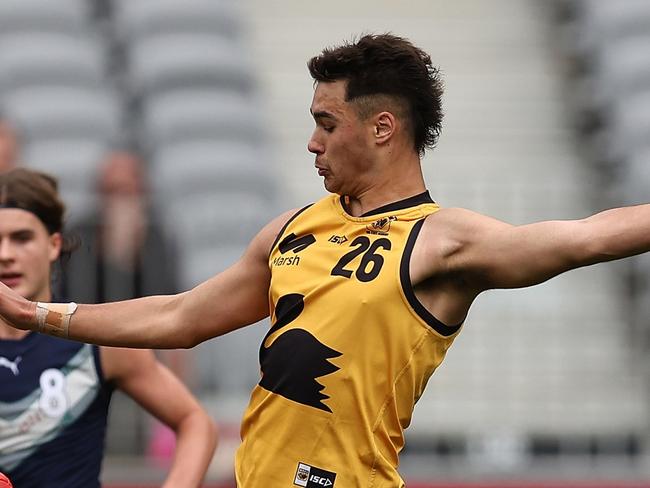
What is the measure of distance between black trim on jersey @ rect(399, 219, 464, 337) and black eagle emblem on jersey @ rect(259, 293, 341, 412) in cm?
26

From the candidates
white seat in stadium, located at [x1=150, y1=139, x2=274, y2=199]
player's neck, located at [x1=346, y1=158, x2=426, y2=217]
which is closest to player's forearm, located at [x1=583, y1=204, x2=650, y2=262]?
player's neck, located at [x1=346, y1=158, x2=426, y2=217]

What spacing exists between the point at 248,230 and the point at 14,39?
441 centimetres

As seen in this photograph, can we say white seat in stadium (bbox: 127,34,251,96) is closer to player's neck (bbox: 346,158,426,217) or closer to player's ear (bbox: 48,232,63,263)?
player's ear (bbox: 48,232,63,263)

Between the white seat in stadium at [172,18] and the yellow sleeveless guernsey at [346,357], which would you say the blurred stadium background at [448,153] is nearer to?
the white seat in stadium at [172,18]

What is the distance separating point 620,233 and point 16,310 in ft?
5.70

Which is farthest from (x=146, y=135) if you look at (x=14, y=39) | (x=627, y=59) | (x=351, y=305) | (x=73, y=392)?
(x=351, y=305)

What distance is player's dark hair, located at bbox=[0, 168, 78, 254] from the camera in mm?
5359

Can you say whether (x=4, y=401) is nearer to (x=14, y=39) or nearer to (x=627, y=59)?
(x=14, y=39)

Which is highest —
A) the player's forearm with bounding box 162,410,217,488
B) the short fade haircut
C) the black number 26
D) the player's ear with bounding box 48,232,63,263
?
the short fade haircut

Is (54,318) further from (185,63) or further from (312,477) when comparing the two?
(185,63)

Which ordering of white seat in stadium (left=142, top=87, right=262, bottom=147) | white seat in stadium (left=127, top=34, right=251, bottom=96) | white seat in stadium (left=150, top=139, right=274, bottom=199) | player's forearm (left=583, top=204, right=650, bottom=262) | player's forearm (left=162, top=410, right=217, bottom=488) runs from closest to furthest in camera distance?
player's forearm (left=583, top=204, right=650, bottom=262), player's forearm (left=162, top=410, right=217, bottom=488), white seat in stadium (left=150, top=139, right=274, bottom=199), white seat in stadium (left=142, top=87, right=262, bottom=147), white seat in stadium (left=127, top=34, right=251, bottom=96)

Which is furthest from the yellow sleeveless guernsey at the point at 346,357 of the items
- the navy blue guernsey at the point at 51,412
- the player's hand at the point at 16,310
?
the navy blue guernsey at the point at 51,412

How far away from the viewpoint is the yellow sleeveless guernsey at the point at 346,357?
4.24 m

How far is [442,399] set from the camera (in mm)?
9078
